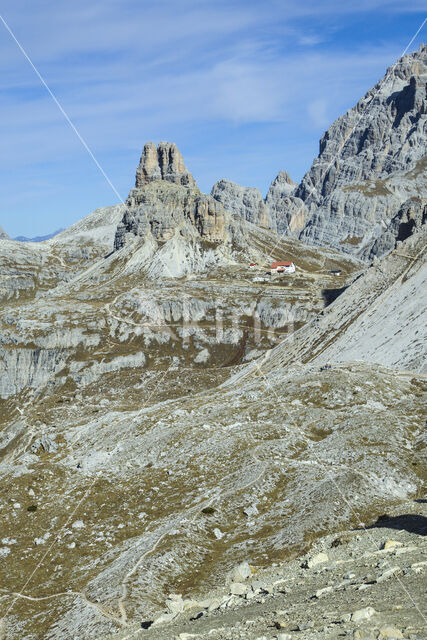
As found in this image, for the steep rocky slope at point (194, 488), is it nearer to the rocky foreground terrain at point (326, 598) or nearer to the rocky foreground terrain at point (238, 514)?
the rocky foreground terrain at point (238, 514)

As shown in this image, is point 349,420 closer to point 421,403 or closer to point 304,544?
point 421,403

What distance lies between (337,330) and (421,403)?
58.7 metres

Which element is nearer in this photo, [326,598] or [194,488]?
[326,598]

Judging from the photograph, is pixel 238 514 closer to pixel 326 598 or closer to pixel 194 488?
pixel 194 488

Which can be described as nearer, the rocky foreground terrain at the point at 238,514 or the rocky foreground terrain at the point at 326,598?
the rocky foreground terrain at the point at 326,598

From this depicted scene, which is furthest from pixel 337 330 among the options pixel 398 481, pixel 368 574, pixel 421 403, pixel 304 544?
pixel 368 574

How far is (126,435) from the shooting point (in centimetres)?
6912

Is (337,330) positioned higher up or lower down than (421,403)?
higher up

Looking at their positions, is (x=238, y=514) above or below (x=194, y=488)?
below

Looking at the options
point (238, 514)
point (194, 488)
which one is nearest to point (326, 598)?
point (238, 514)

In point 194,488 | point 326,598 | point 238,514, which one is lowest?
point 238,514

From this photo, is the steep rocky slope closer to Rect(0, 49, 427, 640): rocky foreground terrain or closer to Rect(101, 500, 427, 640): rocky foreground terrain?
Rect(0, 49, 427, 640): rocky foreground terrain

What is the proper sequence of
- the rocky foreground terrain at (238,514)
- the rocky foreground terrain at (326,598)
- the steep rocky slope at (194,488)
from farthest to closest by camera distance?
the steep rocky slope at (194,488) → the rocky foreground terrain at (238,514) → the rocky foreground terrain at (326,598)

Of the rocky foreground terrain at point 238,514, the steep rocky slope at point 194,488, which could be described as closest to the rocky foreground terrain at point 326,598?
the rocky foreground terrain at point 238,514
